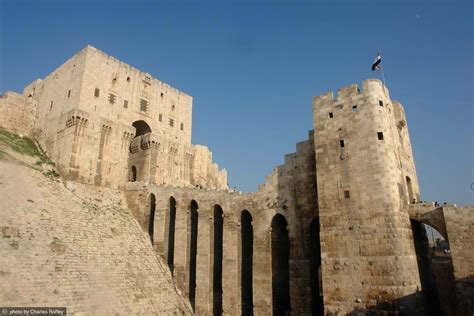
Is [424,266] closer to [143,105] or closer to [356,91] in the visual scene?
[356,91]

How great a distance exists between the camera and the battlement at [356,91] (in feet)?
55.6

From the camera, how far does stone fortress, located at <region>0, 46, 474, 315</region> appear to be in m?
14.7

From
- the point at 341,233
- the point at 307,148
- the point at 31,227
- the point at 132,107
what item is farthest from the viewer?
the point at 132,107

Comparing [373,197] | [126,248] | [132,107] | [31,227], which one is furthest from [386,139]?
[132,107]

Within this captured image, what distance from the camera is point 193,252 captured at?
25094 millimetres

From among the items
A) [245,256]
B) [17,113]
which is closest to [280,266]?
[245,256]

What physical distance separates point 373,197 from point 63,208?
19.3 meters

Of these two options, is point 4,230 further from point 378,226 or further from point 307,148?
point 378,226

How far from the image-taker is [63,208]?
21.7m

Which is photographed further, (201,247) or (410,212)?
(201,247)

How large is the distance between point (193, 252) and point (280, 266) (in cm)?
744

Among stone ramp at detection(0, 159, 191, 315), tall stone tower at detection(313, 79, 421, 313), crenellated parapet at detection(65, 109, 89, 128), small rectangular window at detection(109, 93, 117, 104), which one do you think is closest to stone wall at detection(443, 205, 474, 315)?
tall stone tower at detection(313, 79, 421, 313)

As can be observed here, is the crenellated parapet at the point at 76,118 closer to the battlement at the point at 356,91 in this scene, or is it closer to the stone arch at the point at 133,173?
the stone arch at the point at 133,173

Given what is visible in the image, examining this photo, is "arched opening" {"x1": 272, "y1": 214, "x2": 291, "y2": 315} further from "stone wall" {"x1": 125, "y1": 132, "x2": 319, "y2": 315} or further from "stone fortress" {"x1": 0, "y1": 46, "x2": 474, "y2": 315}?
"stone wall" {"x1": 125, "y1": 132, "x2": 319, "y2": 315}
